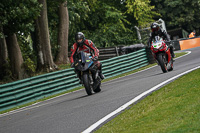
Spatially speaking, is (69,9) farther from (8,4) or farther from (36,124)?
(36,124)

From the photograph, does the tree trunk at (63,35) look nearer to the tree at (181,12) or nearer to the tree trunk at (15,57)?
the tree trunk at (15,57)

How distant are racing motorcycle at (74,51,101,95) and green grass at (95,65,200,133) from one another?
3971mm

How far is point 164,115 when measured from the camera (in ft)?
20.6

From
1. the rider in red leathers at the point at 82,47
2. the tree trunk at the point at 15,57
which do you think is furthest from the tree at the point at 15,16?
the rider in red leathers at the point at 82,47

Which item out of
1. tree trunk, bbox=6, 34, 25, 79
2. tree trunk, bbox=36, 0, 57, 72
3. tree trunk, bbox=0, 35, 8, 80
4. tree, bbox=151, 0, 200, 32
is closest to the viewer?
tree trunk, bbox=6, 34, 25, 79

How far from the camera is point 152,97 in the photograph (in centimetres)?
870

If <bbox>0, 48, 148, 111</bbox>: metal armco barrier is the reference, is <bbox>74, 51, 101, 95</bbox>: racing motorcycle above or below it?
above

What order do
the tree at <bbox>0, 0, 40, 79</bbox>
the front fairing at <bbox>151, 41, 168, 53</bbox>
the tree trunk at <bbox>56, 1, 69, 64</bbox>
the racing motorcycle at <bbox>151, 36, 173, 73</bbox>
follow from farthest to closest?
the tree trunk at <bbox>56, 1, 69, 64</bbox>
the tree at <bbox>0, 0, 40, 79</bbox>
the front fairing at <bbox>151, 41, 168, 53</bbox>
the racing motorcycle at <bbox>151, 36, 173, 73</bbox>

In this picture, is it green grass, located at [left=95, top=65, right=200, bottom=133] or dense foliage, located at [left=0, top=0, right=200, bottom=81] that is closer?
green grass, located at [left=95, top=65, right=200, bottom=133]

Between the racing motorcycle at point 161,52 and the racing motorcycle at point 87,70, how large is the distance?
3109 mm

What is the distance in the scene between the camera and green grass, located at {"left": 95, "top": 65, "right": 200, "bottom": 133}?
5.40m

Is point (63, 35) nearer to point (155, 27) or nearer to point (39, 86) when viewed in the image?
point (39, 86)

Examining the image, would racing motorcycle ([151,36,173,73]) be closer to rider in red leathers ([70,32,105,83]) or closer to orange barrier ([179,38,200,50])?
rider in red leathers ([70,32,105,83])

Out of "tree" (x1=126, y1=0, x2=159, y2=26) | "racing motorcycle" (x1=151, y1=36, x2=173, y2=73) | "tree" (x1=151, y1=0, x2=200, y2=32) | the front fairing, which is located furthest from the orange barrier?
the front fairing
